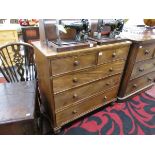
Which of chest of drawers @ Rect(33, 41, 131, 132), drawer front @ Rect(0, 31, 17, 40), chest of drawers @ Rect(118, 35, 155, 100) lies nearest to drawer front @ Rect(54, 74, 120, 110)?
chest of drawers @ Rect(33, 41, 131, 132)

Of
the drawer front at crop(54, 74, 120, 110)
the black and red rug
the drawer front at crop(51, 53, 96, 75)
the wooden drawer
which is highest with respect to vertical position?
the drawer front at crop(51, 53, 96, 75)

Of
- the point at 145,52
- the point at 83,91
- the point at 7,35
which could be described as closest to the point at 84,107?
the point at 83,91

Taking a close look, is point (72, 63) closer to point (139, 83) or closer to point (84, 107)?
point (84, 107)

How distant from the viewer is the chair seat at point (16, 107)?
3.21 ft

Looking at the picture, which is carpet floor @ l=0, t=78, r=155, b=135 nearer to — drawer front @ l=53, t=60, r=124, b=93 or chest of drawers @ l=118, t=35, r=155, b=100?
chest of drawers @ l=118, t=35, r=155, b=100

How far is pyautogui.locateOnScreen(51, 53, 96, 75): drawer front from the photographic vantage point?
1.14m

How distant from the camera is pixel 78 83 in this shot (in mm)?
1380

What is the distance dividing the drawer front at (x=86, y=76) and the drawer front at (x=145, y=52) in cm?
27

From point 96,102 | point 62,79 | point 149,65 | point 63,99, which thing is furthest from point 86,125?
point 149,65

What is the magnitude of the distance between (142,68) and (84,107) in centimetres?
103
